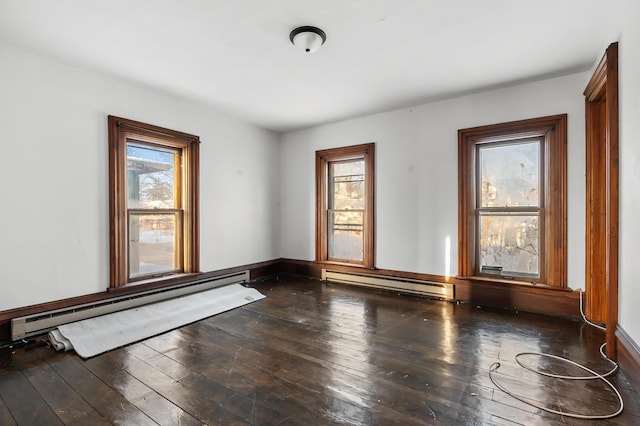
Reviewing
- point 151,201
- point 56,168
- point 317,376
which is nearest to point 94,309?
point 151,201

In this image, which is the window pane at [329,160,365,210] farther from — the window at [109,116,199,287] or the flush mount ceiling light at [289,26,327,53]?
the flush mount ceiling light at [289,26,327,53]

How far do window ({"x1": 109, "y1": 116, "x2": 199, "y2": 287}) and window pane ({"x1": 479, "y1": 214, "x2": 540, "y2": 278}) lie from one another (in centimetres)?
404

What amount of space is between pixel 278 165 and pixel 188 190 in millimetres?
2047

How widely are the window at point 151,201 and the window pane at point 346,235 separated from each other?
2.30 metres

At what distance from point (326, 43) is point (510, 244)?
3322 millimetres

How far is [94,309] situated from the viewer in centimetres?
344

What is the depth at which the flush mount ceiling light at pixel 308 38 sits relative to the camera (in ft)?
8.73

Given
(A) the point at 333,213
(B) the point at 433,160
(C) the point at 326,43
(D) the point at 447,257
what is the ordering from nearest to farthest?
(C) the point at 326,43
(D) the point at 447,257
(B) the point at 433,160
(A) the point at 333,213

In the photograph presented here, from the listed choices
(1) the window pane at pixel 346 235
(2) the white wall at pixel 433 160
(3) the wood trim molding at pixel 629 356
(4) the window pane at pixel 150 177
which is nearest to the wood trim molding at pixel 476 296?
(2) the white wall at pixel 433 160

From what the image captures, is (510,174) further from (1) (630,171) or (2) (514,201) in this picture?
(1) (630,171)

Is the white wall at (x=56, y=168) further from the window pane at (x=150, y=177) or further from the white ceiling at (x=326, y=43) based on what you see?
the window pane at (x=150, y=177)

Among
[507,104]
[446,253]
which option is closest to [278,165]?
[446,253]

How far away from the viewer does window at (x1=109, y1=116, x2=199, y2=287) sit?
3.62 meters

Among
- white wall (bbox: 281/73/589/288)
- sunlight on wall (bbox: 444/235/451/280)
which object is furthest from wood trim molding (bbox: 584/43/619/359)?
sunlight on wall (bbox: 444/235/451/280)
